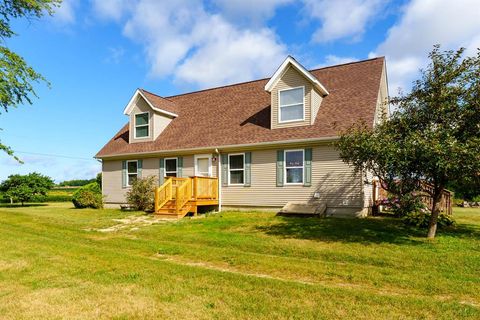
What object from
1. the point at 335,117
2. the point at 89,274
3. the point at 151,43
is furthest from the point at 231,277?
the point at 151,43

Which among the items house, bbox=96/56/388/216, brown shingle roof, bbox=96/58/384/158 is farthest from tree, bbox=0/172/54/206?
house, bbox=96/56/388/216

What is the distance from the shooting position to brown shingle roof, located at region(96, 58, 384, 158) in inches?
547

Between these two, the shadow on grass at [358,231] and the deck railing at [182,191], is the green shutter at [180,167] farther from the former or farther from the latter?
the shadow on grass at [358,231]

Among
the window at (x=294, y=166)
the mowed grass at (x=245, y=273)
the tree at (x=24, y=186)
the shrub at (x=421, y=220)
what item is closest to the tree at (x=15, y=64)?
the mowed grass at (x=245, y=273)

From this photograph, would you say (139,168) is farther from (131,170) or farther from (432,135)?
(432,135)

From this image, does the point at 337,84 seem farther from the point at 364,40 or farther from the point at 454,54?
the point at 454,54

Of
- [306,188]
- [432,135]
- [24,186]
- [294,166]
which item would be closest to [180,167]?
[294,166]

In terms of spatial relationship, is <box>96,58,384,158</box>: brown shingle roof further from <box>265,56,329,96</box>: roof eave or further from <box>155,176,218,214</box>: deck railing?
<box>155,176,218,214</box>: deck railing

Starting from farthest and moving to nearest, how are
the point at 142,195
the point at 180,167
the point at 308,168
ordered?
the point at 180,167 → the point at 142,195 → the point at 308,168

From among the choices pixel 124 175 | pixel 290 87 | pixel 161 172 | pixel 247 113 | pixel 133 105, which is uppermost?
pixel 133 105

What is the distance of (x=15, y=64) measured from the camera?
1011 cm

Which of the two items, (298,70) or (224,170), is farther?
(224,170)

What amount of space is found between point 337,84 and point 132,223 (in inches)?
441

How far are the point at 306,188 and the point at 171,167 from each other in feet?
24.6
